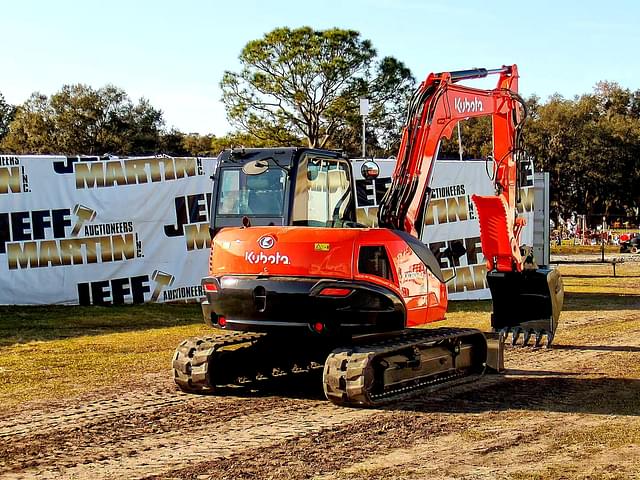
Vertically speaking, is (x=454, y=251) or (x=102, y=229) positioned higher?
(x=102, y=229)

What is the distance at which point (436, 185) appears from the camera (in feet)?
71.5

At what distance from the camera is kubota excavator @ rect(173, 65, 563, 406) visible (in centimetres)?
935

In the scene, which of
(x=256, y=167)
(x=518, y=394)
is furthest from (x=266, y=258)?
(x=518, y=394)

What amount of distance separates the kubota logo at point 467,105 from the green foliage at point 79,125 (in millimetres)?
40725

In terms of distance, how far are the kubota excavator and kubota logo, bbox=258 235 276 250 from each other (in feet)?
0.03

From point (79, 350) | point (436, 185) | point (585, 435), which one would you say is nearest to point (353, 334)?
point (585, 435)

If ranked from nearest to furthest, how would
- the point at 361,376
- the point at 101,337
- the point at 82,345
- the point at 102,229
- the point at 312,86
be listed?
the point at 361,376, the point at 82,345, the point at 101,337, the point at 102,229, the point at 312,86

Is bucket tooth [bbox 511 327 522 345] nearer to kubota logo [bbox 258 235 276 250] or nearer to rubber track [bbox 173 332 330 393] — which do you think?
rubber track [bbox 173 332 330 393]

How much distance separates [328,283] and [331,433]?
1.70 meters

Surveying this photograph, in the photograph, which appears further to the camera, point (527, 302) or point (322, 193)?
point (527, 302)

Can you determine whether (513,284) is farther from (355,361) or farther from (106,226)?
(106,226)

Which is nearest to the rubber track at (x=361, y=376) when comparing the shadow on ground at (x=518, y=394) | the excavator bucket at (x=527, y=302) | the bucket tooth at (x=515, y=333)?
the shadow on ground at (x=518, y=394)

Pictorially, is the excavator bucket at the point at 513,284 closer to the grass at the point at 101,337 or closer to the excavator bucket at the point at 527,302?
the excavator bucket at the point at 527,302

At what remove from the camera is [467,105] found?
12602 mm
